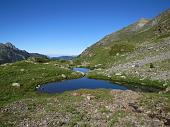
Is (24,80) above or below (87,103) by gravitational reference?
above

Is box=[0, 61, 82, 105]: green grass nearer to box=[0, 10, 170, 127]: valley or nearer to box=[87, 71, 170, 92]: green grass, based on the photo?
box=[0, 10, 170, 127]: valley

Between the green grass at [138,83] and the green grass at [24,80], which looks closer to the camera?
the green grass at [24,80]

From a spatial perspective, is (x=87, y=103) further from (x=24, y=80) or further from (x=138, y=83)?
(x=24, y=80)

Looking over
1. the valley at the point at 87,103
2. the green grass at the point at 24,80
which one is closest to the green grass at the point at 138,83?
the valley at the point at 87,103

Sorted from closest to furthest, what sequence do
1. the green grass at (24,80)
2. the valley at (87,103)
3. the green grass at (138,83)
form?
the valley at (87,103) → the green grass at (24,80) → the green grass at (138,83)

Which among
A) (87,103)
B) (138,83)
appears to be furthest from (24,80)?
(138,83)

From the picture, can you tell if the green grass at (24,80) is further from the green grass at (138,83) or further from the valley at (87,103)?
the green grass at (138,83)

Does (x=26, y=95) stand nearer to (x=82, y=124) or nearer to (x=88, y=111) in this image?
(x=88, y=111)

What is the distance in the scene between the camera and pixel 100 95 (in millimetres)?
37062

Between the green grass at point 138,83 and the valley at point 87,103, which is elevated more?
the green grass at point 138,83

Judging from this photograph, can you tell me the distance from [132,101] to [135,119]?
6658 mm

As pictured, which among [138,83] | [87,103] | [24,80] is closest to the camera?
[87,103]

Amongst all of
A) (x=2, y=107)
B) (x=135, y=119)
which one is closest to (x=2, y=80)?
(x=2, y=107)

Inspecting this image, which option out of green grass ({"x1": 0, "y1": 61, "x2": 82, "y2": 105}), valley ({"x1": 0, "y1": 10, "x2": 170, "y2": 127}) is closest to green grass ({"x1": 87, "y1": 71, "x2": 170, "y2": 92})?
valley ({"x1": 0, "y1": 10, "x2": 170, "y2": 127})
